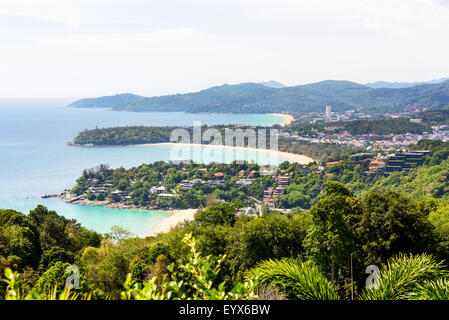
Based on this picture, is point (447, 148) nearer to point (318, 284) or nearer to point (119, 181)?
point (119, 181)

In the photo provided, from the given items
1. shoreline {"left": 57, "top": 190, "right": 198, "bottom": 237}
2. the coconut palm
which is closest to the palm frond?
the coconut palm

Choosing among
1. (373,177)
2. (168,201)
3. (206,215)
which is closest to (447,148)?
(373,177)

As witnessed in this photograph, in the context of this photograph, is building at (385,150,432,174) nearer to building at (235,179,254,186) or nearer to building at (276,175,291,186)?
building at (276,175,291,186)

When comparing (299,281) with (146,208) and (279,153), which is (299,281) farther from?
(279,153)

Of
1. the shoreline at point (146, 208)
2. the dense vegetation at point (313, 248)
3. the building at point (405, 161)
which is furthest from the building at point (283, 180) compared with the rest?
the dense vegetation at point (313, 248)

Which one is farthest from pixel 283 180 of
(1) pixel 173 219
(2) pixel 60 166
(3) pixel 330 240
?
(2) pixel 60 166

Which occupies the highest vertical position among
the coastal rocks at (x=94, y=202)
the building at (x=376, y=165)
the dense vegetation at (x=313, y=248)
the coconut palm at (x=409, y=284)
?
the coconut palm at (x=409, y=284)

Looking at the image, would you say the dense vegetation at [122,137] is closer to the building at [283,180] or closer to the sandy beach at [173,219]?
the building at [283,180]
